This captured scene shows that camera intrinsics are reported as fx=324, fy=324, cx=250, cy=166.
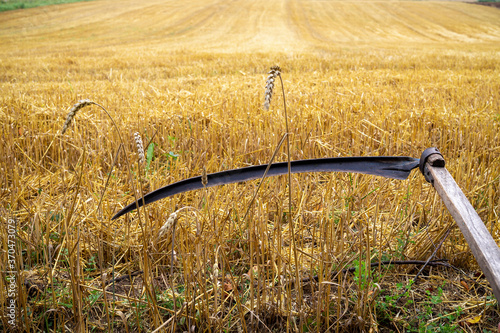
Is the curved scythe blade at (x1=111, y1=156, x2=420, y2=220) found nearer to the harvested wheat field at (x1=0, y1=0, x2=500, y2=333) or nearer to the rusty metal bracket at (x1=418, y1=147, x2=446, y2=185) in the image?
the rusty metal bracket at (x1=418, y1=147, x2=446, y2=185)

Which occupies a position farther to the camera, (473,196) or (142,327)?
(473,196)

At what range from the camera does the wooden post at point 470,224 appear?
0.81m

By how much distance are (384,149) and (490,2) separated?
57.7 metres

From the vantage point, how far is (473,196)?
6.73 feet

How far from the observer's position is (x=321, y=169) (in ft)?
4.11

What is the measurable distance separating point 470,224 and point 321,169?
0.51 metres

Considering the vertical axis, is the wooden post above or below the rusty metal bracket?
below

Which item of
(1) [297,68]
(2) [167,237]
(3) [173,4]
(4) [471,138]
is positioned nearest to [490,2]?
(3) [173,4]

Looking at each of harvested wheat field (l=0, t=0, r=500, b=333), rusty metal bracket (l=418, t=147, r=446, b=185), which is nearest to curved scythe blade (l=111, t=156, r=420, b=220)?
rusty metal bracket (l=418, t=147, r=446, b=185)

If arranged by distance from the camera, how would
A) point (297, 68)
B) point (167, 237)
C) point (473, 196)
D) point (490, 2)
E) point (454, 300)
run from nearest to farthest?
1. point (454, 300)
2. point (167, 237)
3. point (473, 196)
4. point (297, 68)
5. point (490, 2)

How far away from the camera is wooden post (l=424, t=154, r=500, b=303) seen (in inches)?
31.8

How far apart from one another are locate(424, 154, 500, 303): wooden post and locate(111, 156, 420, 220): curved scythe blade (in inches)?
3.1

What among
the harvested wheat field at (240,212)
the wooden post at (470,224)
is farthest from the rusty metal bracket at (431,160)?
the harvested wheat field at (240,212)

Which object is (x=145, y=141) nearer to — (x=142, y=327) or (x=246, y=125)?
(x=246, y=125)
